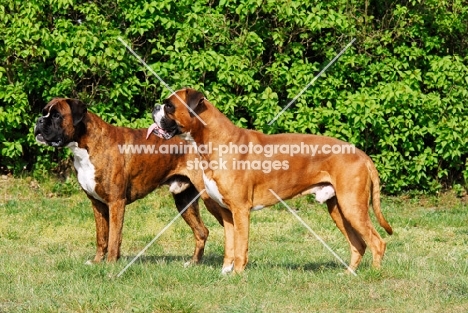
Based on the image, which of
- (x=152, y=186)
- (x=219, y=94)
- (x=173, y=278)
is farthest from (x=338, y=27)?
(x=173, y=278)

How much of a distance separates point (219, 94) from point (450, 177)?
375cm

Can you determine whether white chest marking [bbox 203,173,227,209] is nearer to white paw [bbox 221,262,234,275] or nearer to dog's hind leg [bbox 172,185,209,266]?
white paw [bbox 221,262,234,275]

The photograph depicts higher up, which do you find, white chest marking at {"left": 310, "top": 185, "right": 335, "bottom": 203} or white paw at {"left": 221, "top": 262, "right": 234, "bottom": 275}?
white chest marking at {"left": 310, "top": 185, "right": 335, "bottom": 203}

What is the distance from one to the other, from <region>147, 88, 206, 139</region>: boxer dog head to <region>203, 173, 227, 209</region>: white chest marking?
0.50 metres

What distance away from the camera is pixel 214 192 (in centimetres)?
783

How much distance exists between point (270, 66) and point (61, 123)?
16.6 feet

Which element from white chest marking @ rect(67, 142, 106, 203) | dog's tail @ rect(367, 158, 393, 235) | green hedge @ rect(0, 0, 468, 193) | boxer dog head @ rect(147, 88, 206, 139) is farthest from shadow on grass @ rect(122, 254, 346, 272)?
green hedge @ rect(0, 0, 468, 193)

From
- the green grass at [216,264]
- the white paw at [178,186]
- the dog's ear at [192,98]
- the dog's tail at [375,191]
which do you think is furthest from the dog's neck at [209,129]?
the dog's tail at [375,191]

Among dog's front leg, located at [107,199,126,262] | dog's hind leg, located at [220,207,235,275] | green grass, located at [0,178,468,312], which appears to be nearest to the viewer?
green grass, located at [0,178,468,312]

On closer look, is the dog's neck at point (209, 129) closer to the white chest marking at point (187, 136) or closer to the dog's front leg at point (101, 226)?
the white chest marking at point (187, 136)

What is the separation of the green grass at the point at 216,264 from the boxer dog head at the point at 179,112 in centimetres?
126

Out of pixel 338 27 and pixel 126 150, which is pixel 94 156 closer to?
pixel 126 150

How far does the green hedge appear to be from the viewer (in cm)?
1210

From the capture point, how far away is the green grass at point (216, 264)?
21.8 ft
